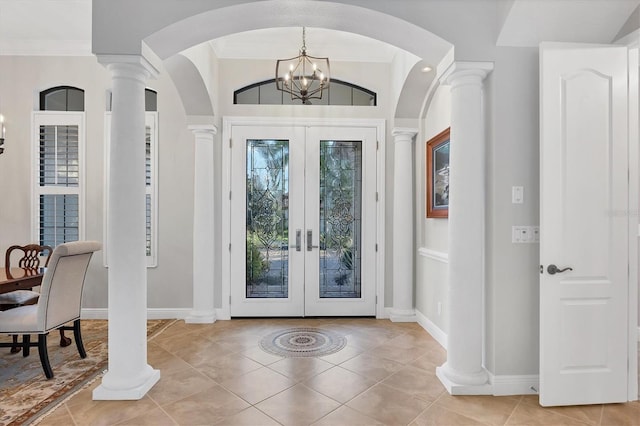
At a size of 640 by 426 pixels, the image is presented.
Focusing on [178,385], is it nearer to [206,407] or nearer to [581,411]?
[206,407]

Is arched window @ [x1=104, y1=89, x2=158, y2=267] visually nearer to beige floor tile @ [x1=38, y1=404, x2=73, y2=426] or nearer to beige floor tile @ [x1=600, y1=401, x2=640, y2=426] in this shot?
beige floor tile @ [x1=38, y1=404, x2=73, y2=426]

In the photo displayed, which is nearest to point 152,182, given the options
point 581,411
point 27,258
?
point 27,258

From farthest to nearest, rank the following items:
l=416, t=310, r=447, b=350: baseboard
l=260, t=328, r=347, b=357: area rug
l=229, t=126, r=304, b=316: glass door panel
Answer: l=229, t=126, r=304, b=316: glass door panel < l=416, t=310, r=447, b=350: baseboard < l=260, t=328, r=347, b=357: area rug

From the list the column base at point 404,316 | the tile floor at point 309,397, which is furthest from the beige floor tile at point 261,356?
the column base at point 404,316

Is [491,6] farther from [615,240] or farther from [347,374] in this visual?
[347,374]

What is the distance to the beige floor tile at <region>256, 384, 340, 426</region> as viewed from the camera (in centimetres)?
224

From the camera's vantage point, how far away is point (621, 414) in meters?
2.31

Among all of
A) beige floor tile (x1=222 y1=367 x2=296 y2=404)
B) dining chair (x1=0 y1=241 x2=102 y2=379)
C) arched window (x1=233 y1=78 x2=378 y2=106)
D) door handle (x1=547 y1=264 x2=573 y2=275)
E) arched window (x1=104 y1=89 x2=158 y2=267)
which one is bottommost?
beige floor tile (x1=222 y1=367 x2=296 y2=404)

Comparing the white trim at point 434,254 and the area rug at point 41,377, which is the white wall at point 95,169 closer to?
the area rug at point 41,377

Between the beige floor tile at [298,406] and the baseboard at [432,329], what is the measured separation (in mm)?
1516

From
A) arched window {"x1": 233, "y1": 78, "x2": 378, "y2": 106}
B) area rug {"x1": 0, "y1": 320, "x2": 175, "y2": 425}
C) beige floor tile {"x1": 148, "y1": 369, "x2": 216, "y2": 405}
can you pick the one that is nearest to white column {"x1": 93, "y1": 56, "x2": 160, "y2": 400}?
beige floor tile {"x1": 148, "y1": 369, "x2": 216, "y2": 405}

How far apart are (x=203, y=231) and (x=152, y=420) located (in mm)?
2287

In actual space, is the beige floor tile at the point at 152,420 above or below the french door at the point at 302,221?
below

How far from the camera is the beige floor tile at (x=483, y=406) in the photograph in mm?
2260
